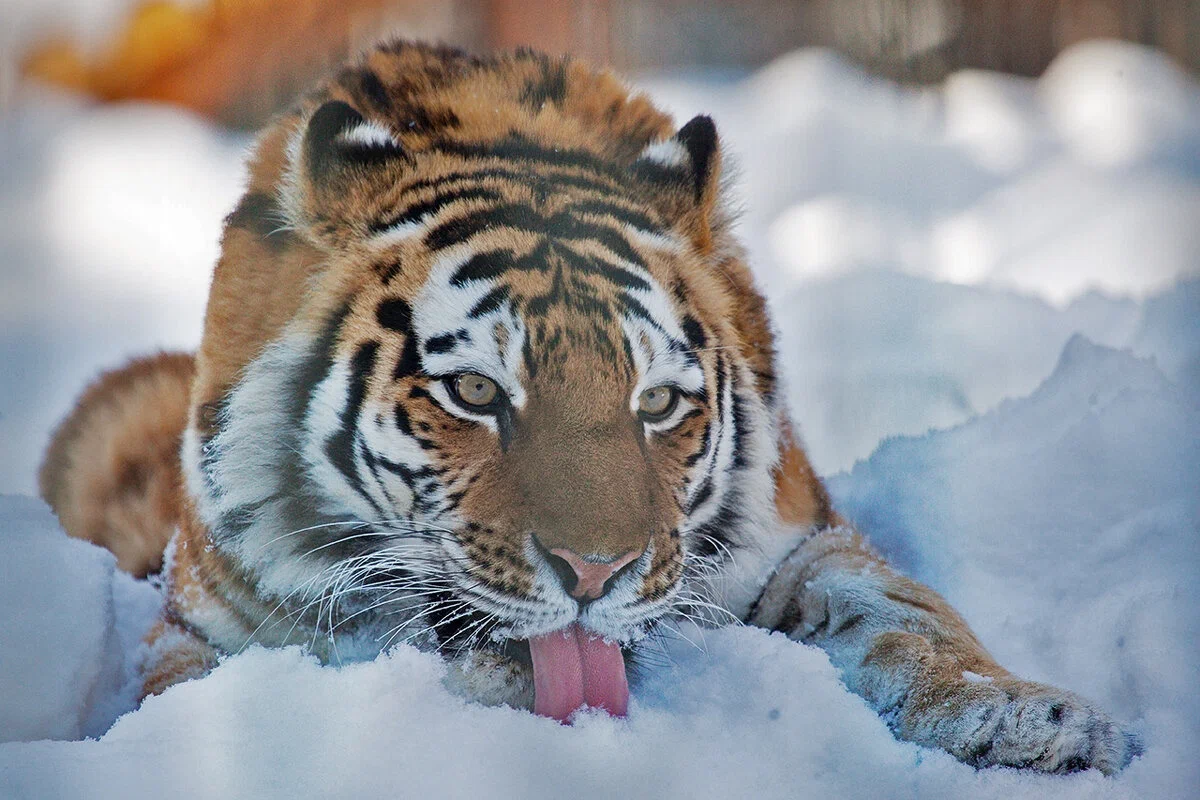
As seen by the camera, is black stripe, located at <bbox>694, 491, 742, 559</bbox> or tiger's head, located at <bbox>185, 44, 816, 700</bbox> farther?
black stripe, located at <bbox>694, 491, 742, 559</bbox>

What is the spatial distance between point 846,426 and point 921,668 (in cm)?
37

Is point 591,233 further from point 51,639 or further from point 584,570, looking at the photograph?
point 51,639

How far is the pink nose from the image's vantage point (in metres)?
1.25

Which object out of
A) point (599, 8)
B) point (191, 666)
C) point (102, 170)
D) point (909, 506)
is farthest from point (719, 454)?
point (102, 170)

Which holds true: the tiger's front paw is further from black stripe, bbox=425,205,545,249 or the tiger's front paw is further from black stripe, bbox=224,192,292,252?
black stripe, bbox=224,192,292,252

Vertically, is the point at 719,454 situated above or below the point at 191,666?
above


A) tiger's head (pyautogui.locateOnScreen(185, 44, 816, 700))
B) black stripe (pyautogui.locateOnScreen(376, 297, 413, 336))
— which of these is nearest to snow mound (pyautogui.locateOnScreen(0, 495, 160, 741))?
tiger's head (pyautogui.locateOnScreen(185, 44, 816, 700))

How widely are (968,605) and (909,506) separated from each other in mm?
165

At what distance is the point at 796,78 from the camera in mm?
1614

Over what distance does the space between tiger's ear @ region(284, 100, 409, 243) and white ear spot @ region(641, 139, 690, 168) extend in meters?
0.34

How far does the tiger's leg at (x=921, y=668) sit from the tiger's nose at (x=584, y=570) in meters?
0.40

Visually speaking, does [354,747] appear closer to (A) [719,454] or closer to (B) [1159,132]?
(A) [719,454]

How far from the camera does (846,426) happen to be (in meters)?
1.59

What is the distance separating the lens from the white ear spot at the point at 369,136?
141 cm
